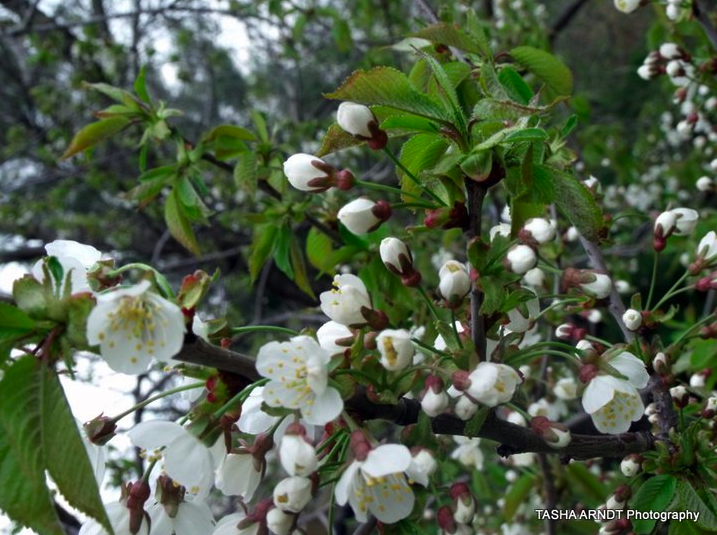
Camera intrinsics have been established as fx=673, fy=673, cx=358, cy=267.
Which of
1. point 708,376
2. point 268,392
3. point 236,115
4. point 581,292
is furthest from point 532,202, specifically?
point 236,115

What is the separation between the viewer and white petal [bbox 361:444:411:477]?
0.86 meters

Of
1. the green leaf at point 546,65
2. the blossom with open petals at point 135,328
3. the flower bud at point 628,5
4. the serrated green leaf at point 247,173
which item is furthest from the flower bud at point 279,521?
the flower bud at point 628,5

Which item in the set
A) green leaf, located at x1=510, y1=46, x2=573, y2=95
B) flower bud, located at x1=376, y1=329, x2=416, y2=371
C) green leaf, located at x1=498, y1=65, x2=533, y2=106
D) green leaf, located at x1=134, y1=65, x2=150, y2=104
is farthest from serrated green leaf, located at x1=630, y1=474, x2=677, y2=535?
Answer: green leaf, located at x1=134, y1=65, x2=150, y2=104

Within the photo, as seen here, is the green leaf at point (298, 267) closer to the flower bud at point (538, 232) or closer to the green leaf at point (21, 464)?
the flower bud at point (538, 232)

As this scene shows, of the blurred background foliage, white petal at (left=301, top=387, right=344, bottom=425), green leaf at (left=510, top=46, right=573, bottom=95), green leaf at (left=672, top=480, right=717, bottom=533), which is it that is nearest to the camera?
white petal at (left=301, top=387, right=344, bottom=425)

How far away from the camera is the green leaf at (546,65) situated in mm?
1651

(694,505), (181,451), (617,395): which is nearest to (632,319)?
(617,395)

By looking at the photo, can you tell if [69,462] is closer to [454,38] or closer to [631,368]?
[631,368]

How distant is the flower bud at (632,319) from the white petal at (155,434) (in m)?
0.94

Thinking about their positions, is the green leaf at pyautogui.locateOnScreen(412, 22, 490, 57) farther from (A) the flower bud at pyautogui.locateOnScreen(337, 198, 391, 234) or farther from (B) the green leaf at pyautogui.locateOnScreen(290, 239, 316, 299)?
(B) the green leaf at pyautogui.locateOnScreen(290, 239, 316, 299)

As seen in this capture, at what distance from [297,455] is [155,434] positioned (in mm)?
214

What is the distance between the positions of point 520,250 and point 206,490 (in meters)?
0.57

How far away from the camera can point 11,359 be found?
82cm

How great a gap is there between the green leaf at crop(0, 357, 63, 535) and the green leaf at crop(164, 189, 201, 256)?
3.62 ft
